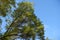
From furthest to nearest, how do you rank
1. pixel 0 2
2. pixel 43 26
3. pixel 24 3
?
1. pixel 43 26
2. pixel 24 3
3. pixel 0 2

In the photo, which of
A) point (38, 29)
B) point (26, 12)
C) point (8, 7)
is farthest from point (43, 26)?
point (8, 7)

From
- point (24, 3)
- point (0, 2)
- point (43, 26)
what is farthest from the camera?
point (43, 26)

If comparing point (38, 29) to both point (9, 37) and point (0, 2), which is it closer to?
point (9, 37)

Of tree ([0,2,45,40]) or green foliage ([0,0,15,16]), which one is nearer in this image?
green foliage ([0,0,15,16])

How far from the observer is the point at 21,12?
843 inches

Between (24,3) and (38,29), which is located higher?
(24,3)

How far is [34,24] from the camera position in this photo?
22047 mm

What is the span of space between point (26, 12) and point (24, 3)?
763mm

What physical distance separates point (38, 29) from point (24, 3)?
2547 mm

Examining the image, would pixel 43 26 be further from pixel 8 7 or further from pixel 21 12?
pixel 8 7

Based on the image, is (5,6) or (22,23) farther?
(22,23)

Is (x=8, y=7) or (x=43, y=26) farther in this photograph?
(x=43, y=26)

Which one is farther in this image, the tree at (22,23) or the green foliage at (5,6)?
the tree at (22,23)

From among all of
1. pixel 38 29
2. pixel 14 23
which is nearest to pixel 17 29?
pixel 14 23
